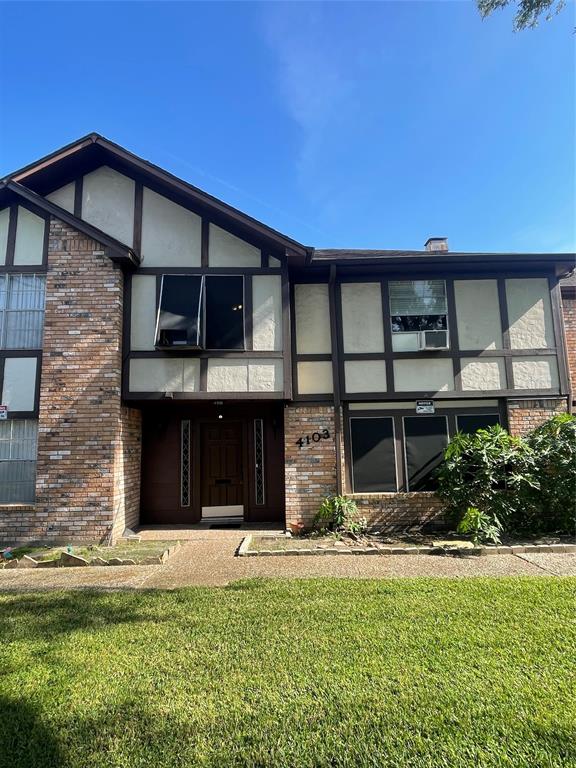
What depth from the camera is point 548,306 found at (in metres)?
8.59

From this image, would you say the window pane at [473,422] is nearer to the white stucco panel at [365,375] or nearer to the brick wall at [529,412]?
the brick wall at [529,412]

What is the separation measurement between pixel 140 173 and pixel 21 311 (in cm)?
351

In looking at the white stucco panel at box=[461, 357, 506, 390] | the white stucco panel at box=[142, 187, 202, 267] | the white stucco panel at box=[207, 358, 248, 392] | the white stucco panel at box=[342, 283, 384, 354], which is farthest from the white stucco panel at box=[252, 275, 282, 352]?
the white stucco panel at box=[461, 357, 506, 390]

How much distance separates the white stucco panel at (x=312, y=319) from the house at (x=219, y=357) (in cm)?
3

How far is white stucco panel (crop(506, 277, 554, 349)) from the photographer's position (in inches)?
335

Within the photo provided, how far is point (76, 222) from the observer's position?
7617 millimetres

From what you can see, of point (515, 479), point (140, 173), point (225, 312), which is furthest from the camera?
point (140, 173)

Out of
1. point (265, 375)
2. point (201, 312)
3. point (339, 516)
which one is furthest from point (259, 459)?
point (201, 312)

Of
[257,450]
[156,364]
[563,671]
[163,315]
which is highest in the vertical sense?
[163,315]

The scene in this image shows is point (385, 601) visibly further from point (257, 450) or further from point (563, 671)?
point (257, 450)

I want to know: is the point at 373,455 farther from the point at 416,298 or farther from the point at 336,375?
the point at 416,298

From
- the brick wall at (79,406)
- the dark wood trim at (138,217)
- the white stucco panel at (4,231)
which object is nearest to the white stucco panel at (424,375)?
the brick wall at (79,406)

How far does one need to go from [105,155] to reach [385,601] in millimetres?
8999

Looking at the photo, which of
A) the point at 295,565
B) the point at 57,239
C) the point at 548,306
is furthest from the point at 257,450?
the point at 548,306
